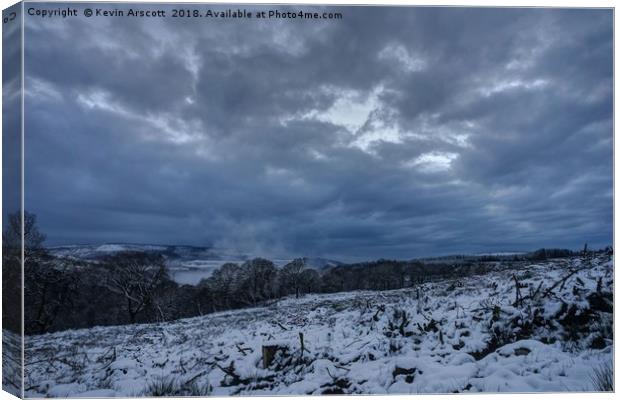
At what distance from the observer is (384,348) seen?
6.08 metres

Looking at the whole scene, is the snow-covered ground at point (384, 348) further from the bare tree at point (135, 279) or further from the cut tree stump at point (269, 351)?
the bare tree at point (135, 279)

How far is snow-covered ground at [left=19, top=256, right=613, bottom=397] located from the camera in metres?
5.62

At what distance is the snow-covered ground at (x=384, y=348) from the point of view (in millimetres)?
5617

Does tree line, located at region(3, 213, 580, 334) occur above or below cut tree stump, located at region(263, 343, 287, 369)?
above

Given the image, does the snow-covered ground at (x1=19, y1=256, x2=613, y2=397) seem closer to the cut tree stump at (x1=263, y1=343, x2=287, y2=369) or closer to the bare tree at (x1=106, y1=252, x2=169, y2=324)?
the cut tree stump at (x1=263, y1=343, x2=287, y2=369)

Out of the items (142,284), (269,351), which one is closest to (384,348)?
Result: (269,351)

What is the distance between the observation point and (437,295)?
22.2ft

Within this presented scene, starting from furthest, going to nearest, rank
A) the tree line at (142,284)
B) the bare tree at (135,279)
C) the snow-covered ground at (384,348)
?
the bare tree at (135,279)
the tree line at (142,284)
the snow-covered ground at (384,348)

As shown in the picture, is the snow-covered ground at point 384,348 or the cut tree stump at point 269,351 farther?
the cut tree stump at point 269,351

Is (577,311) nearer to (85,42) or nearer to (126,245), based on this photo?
(126,245)

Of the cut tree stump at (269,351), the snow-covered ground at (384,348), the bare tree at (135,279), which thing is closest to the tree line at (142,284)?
the bare tree at (135,279)

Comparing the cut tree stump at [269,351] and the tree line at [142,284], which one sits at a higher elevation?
the tree line at [142,284]

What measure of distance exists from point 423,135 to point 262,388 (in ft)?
16.5

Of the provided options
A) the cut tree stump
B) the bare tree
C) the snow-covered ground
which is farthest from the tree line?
the cut tree stump
